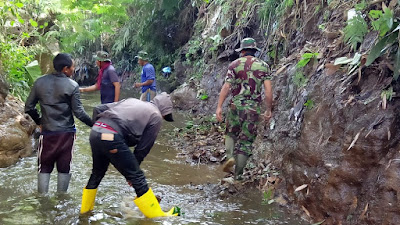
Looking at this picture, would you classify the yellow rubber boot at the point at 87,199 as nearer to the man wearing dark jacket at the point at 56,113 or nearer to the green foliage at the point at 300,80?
the man wearing dark jacket at the point at 56,113

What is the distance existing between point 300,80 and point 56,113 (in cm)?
338

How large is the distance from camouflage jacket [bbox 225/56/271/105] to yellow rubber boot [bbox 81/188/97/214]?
2393 millimetres

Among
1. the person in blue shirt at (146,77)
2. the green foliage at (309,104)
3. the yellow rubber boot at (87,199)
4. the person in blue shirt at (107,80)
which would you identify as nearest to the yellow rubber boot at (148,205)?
the yellow rubber boot at (87,199)

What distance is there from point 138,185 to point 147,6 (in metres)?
12.4

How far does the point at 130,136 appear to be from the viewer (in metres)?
3.89

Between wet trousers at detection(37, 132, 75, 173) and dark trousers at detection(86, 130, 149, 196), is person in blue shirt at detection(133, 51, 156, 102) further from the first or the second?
dark trousers at detection(86, 130, 149, 196)

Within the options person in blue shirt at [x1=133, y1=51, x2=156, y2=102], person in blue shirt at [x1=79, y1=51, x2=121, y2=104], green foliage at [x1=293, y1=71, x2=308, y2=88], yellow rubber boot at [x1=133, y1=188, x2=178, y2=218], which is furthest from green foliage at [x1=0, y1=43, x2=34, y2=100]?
green foliage at [x1=293, y1=71, x2=308, y2=88]

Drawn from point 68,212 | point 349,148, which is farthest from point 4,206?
point 349,148

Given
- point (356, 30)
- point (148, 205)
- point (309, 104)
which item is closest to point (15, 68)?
point (148, 205)

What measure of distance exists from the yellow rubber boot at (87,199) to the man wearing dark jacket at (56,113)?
85 centimetres

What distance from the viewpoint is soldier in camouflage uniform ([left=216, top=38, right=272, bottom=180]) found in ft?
Answer: 17.6

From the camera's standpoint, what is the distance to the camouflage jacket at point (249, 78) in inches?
213

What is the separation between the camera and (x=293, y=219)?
4.25 meters

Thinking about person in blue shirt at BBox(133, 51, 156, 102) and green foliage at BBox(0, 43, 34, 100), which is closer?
green foliage at BBox(0, 43, 34, 100)
